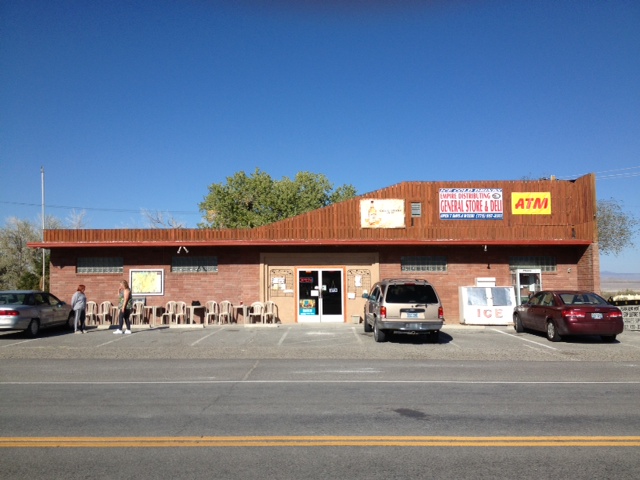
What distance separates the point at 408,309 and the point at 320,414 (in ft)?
28.0

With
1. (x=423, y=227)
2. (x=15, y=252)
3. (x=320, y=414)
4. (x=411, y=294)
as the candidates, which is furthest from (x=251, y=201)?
(x=320, y=414)

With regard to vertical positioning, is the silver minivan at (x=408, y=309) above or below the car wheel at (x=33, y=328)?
above

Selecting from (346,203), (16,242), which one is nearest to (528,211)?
(346,203)

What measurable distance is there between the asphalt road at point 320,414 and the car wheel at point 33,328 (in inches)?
136

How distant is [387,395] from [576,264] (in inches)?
673

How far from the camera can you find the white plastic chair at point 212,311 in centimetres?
2222

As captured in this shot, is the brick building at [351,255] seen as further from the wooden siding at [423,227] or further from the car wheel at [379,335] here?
the car wheel at [379,335]

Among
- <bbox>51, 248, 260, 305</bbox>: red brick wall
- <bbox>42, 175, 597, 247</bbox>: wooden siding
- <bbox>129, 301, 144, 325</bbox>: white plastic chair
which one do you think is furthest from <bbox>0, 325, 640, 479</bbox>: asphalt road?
<bbox>42, 175, 597, 247</bbox>: wooden siding

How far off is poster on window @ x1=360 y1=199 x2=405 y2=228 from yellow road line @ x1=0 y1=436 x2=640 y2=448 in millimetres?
16613

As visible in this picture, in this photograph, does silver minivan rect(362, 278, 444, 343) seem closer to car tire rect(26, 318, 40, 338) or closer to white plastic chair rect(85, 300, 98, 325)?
A: car tire rect(26, 318, 40, 338)

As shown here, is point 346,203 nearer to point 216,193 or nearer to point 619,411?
point 619,411

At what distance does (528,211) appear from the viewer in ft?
76.3

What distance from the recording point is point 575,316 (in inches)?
621

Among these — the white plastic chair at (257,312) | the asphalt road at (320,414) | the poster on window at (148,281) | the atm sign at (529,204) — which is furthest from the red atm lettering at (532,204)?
the poster on window at (148,281)
